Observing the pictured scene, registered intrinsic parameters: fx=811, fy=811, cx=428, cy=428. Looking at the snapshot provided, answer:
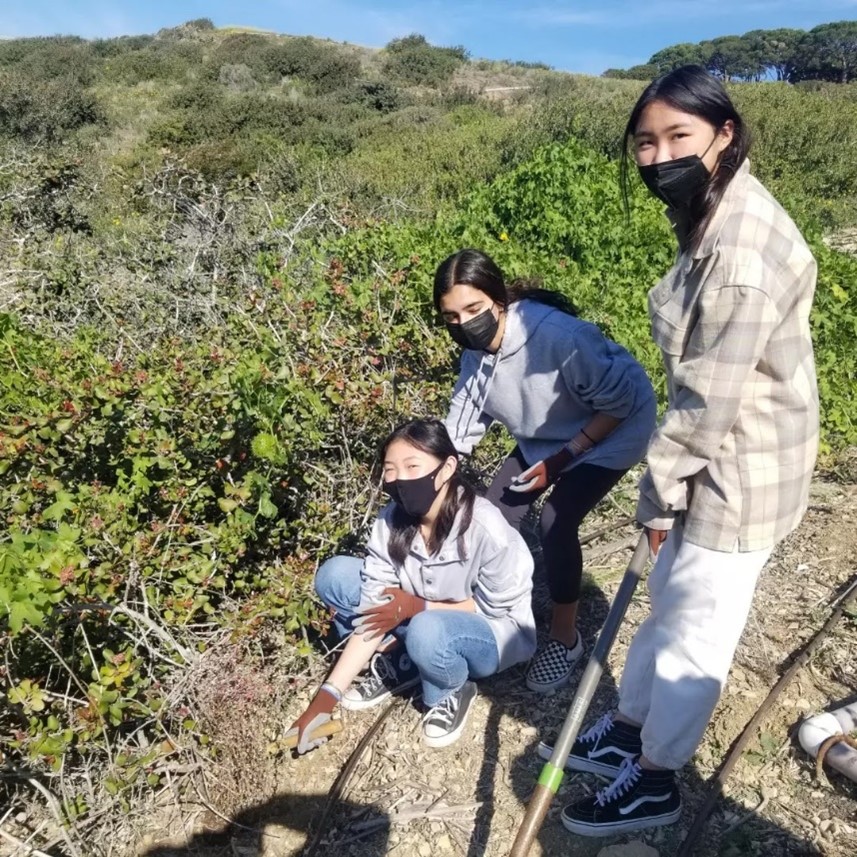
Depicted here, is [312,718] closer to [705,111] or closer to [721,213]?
[721,213]

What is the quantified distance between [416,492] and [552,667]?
Result: 891 mm

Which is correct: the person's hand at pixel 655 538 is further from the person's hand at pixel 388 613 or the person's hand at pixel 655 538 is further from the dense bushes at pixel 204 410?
the dense bushes at pixel 204 410

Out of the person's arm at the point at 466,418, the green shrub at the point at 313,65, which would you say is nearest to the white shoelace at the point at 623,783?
the person's arm at the point at 466,418

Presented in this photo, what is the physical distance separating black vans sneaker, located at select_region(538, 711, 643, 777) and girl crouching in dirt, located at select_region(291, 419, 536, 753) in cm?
40

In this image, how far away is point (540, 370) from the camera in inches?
103

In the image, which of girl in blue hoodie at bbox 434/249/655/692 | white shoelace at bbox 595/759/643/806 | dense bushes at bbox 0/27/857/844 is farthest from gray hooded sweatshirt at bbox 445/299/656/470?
white shoelace at bbox 595/759/643/806

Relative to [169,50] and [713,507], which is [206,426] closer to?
[713,507]

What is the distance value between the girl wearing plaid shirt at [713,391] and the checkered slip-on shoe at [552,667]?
77cm

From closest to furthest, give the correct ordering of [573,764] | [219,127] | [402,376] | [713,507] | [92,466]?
[713,507]
[573,764]
[92,466]
[402,376]
[219,127]

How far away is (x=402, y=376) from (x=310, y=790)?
5.63ft

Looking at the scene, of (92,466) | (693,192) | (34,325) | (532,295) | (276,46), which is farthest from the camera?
(276,46)

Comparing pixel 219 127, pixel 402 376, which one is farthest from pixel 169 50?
pixel 402 376

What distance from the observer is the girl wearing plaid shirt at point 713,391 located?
166 centimetres

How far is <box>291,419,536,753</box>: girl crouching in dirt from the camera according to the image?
2.63 m
